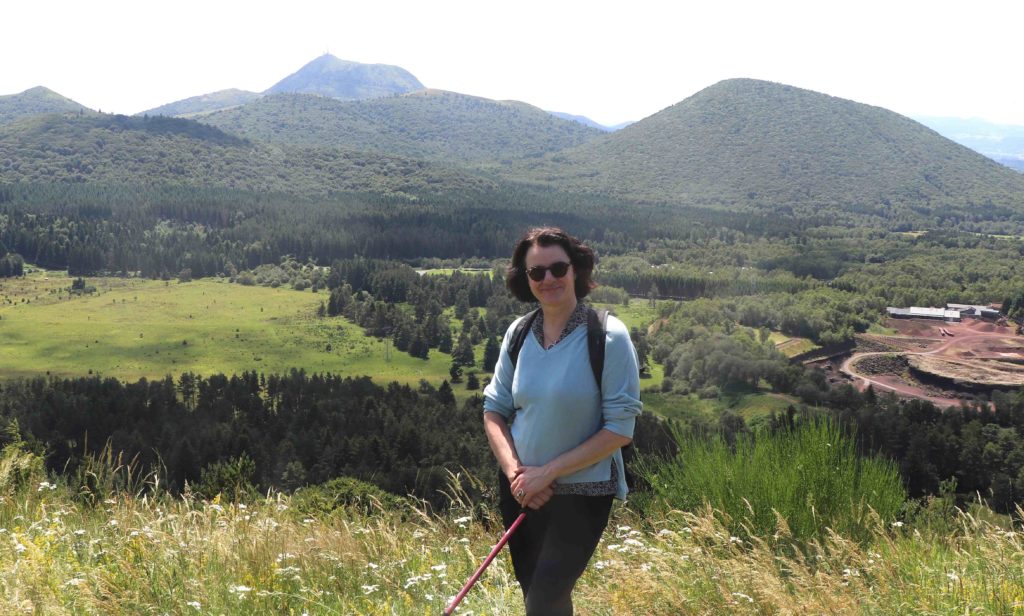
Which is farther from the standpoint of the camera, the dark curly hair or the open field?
the open field

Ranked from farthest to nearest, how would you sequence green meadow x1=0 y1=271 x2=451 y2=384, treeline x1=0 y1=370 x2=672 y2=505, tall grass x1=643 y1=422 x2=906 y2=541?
green meadow x1=0 y1=271 x2=451 y2=384 < treeline x1=0 y1=370 x2=672 y2=505 < tall grass x1=643 y1=422 x2=906 y2=541

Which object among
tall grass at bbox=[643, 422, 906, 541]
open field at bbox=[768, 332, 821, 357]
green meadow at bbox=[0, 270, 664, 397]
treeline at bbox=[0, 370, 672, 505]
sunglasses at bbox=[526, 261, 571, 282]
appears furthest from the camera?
A: open field at bbox=[768, 332, 821, 357]

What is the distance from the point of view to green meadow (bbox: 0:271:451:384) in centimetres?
8312

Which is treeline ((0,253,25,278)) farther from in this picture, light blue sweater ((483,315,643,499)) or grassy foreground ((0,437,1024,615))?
light blue sweater ((483,315,643,499))

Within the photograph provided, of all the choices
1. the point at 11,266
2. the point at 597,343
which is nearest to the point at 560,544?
the point at 597,343

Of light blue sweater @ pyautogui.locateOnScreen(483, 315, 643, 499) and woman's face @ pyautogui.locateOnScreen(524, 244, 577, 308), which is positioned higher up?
woman's face @ pyautogui.locateOnScreen(524, 244, 577, 308)

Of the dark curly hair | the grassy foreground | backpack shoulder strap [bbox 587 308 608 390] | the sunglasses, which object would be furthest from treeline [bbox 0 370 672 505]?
backpack shoulder strap [bbox 587 308 608 390]

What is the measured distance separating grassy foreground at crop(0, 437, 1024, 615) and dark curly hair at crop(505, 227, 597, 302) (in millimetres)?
1494

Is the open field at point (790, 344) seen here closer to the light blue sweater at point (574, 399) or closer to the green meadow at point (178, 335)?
the green meadow at point (178, 335)

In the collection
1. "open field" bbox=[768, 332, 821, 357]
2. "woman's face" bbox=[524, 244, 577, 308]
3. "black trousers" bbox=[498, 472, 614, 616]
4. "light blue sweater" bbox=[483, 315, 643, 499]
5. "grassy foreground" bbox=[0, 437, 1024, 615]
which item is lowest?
"open field" bbox=[768, 332, 821, 357]

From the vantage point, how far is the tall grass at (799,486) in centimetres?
455

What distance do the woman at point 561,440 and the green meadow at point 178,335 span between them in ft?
256

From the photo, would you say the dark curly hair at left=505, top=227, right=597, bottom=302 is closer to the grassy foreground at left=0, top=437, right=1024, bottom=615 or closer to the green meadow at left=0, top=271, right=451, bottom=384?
the grassy foreground at left=0, top=437, right=1024, bottom=615

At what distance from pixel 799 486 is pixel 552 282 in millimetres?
2366
